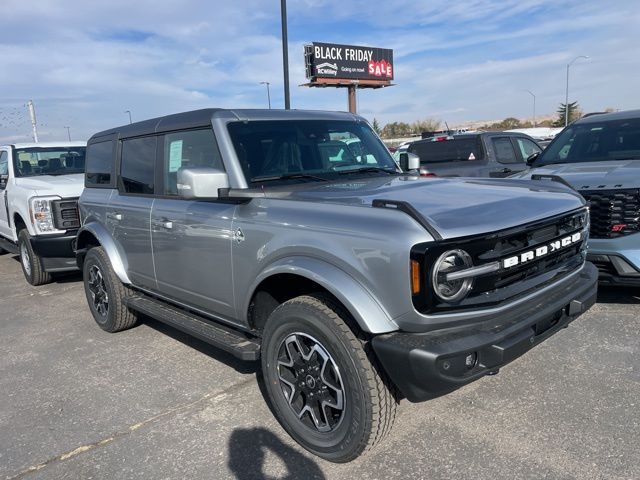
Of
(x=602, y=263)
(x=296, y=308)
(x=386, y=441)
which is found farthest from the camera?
(x=602, y=263)

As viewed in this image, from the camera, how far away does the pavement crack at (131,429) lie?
3064 mm

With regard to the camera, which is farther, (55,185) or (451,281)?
(55,185)

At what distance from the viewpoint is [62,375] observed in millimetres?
4387

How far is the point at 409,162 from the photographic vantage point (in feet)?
15.3

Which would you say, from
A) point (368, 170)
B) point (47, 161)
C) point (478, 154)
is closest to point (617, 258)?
point (368, 170)

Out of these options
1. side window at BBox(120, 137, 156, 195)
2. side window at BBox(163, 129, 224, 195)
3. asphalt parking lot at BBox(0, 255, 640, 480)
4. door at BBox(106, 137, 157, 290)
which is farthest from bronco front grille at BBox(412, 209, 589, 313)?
A: side window at BBox(120, 137, 156, 195)

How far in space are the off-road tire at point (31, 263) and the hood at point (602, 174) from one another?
6.37 meters

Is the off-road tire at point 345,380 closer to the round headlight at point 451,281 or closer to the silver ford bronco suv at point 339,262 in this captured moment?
the silver ford bronco suv at point 339,262

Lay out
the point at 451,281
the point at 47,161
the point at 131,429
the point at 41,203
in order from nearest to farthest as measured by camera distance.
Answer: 1. the point at 451,281
2. the point at 131,429
3. the point at 41,203
4. the point at 47,161

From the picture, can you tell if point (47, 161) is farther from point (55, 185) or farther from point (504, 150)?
point (504, 150)

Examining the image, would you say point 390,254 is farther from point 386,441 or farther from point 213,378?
point 213,378

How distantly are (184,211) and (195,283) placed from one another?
534mm

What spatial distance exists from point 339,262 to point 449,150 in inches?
320

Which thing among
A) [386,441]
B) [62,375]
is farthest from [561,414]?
[62,375]
